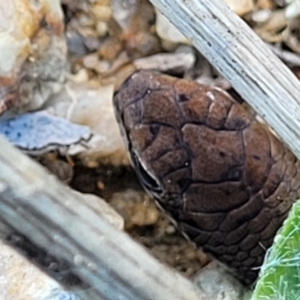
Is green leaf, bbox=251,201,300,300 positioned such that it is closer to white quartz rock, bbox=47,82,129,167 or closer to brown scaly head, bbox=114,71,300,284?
brown scaly head, bbox=114,71,300,284

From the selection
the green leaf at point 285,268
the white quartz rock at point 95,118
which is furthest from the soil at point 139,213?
the green leaf at point 285,268

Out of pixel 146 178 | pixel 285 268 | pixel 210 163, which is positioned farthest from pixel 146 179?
pixel 285 268

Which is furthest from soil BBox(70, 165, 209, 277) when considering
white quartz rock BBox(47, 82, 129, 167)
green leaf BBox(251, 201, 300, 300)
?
green leaf BBox(251, 201, 300, 300)

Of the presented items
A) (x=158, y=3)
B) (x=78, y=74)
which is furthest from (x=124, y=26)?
(x=158, y=3)

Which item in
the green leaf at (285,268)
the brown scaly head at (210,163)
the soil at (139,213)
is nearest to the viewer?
the green leaf at (285,268)

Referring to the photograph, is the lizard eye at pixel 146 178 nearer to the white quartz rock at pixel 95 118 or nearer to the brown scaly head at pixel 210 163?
the brown scaly head at pixel 210 163

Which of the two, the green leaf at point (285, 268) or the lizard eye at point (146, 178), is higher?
the green leaf at point (285, 268)

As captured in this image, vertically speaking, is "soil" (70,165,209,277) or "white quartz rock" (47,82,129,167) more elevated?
"white quartz rock" (47,82,129,167)

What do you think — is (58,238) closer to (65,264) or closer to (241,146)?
(65,264)
